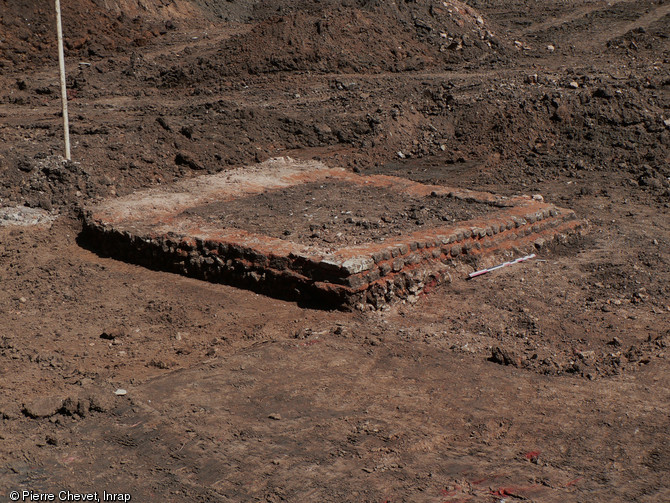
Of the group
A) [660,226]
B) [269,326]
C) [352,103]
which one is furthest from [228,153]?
[660,226]

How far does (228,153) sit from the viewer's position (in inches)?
387

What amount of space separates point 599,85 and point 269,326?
27.5 ft

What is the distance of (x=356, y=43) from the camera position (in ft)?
48.8

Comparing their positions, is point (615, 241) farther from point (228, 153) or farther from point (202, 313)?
point (228, 153)

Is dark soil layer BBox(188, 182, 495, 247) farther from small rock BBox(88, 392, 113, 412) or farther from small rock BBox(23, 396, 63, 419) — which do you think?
small rock BBox(23, 396, 63, 419)

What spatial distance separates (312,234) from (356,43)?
30.7 feet

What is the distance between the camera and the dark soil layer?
6582 millimetres

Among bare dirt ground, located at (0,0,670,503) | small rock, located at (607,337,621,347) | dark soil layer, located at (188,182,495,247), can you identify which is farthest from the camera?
dark soil layer, located at (188,182,495,247)

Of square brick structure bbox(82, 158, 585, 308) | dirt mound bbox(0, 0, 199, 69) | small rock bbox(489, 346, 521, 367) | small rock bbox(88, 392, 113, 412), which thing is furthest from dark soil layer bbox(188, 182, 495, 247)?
dirt mound bbox(0, 0, 199, 69)

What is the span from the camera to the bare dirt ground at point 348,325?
3.73 m

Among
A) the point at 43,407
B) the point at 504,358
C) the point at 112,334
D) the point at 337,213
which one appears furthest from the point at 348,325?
the point at 43,407

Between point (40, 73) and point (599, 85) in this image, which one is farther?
point (40, 73)

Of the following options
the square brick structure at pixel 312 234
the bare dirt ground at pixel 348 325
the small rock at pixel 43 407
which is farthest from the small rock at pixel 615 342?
the small rock at pixel 43 407

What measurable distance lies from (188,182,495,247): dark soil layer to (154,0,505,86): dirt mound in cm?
648
